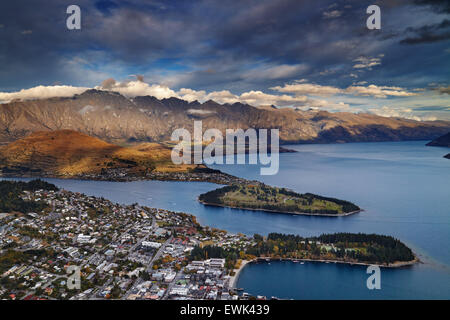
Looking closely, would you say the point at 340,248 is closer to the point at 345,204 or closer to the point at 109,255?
the point at 345,204

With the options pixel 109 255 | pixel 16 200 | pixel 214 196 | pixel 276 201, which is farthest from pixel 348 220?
pixel 16 200

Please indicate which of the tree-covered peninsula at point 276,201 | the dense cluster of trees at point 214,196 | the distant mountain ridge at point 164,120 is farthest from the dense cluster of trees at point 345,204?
the distant mountain ridge at point 164,120

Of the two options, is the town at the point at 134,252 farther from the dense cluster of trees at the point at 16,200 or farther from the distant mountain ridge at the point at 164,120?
the distant mountain ridge at the point at 164,120

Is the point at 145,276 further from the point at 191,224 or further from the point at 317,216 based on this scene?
the point at 317,216

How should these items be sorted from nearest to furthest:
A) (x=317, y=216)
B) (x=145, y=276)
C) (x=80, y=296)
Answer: (x=80, y=296) → (x=145, y=276) → (x=317, y=216)

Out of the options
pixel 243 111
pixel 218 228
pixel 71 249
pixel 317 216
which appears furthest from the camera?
pixel 243 111

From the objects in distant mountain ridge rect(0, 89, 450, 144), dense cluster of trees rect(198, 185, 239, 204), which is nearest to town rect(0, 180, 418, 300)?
dense cluster of trees rect(198, 185, 239, 204)
